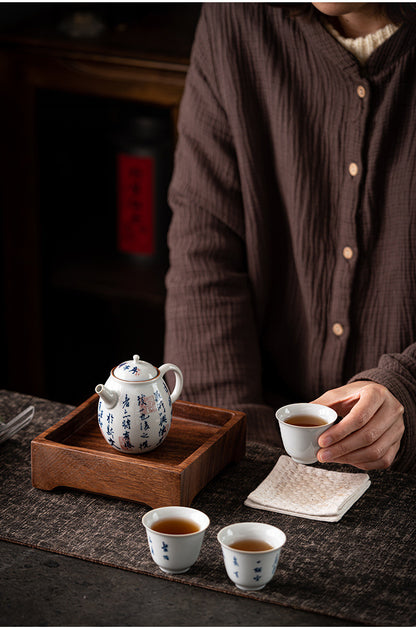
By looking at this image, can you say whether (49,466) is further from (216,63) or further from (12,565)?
(216,63)

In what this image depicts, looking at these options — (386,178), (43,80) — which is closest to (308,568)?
(386,178)

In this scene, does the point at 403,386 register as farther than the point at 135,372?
Yes

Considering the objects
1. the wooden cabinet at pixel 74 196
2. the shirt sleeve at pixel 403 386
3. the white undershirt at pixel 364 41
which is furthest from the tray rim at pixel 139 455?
the wooden cabinet at pixel 74 196

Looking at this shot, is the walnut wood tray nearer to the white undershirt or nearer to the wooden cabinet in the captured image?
the white undershirt

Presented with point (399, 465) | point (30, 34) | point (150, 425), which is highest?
point (30, 34)

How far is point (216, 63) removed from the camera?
1822 mm

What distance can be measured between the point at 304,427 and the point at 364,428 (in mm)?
121

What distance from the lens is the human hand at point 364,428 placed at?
1294 mm

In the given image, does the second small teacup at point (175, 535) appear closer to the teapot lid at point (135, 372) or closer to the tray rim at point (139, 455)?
the tray rim at point (139, 455)

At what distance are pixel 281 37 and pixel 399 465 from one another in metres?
0.87

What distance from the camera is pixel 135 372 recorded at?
1.29 m

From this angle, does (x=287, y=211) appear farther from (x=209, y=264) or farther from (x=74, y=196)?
(x=74, y=196)

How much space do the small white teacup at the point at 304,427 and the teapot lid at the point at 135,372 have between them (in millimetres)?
200

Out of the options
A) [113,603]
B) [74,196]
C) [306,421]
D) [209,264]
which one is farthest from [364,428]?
[74,196]
